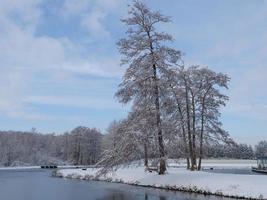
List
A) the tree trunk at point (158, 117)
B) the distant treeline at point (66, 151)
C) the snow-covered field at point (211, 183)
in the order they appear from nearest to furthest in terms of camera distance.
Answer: the snow-covered field at point (211, 183), the tree trunk at point (158, 117), the distant treeline at point (66, 151)

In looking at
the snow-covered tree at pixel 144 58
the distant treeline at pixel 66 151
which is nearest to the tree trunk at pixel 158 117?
the snow-covered tree at pixel 144 58

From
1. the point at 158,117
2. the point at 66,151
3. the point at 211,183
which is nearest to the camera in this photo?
the point at 211,183

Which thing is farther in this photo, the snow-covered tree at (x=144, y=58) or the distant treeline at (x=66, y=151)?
the distant treeline at (x=66, y=151)

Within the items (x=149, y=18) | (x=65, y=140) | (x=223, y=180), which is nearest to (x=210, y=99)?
(x=149, y=18)

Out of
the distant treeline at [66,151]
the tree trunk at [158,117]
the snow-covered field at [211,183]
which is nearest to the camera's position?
the snow-covered field at [211,183]

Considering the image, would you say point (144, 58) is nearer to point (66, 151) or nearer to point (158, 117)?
point (158, 117)

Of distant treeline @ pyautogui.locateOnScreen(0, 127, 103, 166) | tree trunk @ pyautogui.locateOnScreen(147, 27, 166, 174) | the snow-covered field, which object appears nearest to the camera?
the snow-covered field

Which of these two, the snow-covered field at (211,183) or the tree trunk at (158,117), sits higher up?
the tree trunk at (158,117)

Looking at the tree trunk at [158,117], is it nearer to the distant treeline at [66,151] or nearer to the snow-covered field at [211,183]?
the snow-covered field at [211,183]

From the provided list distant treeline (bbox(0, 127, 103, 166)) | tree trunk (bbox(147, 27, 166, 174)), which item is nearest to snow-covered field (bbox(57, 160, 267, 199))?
tree trunk (bbox(147, 27, 166, 174))

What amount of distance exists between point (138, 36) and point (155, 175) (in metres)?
12.2

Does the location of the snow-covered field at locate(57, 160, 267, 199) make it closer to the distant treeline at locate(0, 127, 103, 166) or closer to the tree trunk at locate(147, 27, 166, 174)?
the tree trunk at locate(147, 27, 166, 174)

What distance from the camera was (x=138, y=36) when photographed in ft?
124

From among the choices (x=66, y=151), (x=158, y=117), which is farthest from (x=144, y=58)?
(x=66, y=151)
